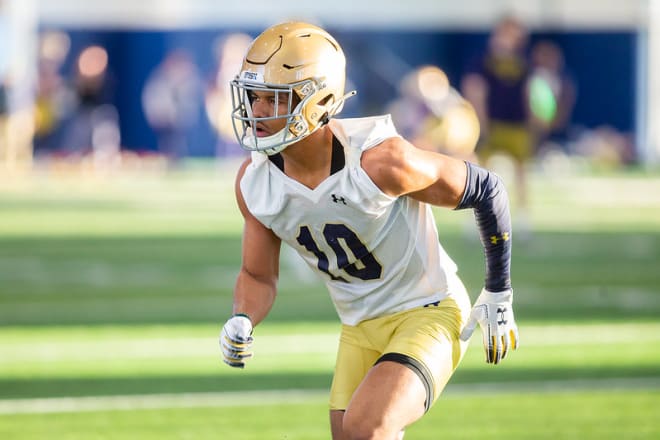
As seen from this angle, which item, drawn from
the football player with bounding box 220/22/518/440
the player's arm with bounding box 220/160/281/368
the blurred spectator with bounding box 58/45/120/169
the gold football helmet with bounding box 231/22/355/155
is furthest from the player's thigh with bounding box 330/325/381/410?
the blurred spectator with bounding box 58/45/120/169

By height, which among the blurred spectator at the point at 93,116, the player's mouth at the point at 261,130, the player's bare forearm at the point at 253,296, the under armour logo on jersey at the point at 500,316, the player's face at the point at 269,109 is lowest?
the blurred spectator at the point at 93,116

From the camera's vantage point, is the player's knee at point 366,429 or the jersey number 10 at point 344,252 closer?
the player's knee at point 366,429

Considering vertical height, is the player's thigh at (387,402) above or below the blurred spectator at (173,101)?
above

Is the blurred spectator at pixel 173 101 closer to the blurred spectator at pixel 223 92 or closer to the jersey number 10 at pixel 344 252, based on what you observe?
the blurred spectator at pixel 223 92

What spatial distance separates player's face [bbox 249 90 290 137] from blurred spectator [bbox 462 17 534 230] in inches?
381

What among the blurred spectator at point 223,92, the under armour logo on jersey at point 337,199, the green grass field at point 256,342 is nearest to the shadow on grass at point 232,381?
the green grass field at point 256,342

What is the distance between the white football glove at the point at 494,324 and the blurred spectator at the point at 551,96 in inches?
813

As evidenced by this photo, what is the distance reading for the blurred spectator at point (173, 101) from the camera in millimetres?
29516

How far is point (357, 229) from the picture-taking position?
4.72m

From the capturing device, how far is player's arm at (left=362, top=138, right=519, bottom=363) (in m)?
4.58

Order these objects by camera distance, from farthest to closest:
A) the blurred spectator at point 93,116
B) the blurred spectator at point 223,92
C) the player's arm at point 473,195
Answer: the blurred spectator at point 93,116
the blurred spectator at point 223,92
the player's arm at point 473,195

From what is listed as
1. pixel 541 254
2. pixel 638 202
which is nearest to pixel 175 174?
pixel 638 202

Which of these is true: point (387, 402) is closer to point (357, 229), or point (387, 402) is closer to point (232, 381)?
point (357, 229)

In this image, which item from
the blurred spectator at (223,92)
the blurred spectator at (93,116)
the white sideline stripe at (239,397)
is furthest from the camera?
the blurred spectator at (93,116)
